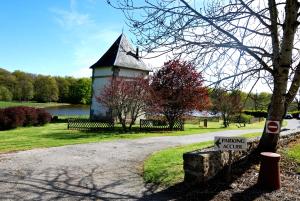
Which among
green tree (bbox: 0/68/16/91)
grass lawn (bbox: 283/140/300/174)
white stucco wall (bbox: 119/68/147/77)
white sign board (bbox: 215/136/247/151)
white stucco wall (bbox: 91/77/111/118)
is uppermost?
green tree (bbox: 0/68/16/91)

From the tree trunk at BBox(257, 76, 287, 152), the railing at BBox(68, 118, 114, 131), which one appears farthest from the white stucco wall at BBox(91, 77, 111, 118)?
the tree trunk at BBox(257, 76, 287, 152)

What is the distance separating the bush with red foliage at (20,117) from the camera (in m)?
28.8

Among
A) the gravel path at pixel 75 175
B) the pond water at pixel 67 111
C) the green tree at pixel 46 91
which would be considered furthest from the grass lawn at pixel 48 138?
the green tree at pixel 46 91

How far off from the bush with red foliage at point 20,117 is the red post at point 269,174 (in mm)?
24210

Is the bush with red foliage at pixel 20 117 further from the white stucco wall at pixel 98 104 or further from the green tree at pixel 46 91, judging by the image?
the green tree at pixel 46 91

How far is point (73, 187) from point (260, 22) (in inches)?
269

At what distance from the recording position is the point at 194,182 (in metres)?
8.63

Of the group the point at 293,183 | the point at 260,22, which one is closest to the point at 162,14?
the point at 260,22

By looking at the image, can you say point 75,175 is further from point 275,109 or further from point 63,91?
point 63,91

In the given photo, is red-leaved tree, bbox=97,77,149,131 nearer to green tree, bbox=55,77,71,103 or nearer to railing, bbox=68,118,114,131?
railing, bbox=68,118,114,131

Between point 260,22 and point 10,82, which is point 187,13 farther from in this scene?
point 10,82

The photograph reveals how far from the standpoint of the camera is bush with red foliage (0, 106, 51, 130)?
2878cm

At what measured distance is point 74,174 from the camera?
33.2ft

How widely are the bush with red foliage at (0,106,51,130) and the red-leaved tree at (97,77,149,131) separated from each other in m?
7.26
